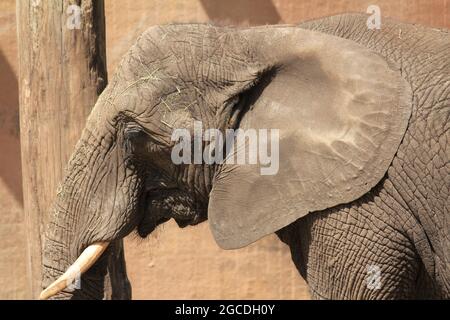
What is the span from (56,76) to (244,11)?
4.40 feet

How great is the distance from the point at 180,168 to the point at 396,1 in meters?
2.18

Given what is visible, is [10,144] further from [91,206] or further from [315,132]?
[315,132]

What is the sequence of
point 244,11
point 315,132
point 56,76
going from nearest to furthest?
point 315,132, point 56,76, point 244,11

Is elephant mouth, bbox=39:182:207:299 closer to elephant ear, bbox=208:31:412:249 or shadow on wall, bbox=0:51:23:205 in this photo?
elephant ear, bbox=208:31:412:249

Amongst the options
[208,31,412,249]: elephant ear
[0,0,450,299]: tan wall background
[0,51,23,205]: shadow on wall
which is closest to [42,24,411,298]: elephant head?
[208,31,412,249]: elephant ear

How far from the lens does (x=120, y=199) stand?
3953 millimetres

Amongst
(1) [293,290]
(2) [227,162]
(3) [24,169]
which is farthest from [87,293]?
(1) [293,290]

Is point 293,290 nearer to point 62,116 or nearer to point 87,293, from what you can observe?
point 62,116

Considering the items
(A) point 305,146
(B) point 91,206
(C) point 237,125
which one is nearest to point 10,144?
(B) point 91,206

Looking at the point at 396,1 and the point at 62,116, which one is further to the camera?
the point at 396,1

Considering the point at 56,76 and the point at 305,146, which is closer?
the point at 305,146

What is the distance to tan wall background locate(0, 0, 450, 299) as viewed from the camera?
19.2 feet

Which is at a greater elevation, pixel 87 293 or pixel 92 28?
pixel 92 28

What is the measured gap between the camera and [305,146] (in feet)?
12.4
